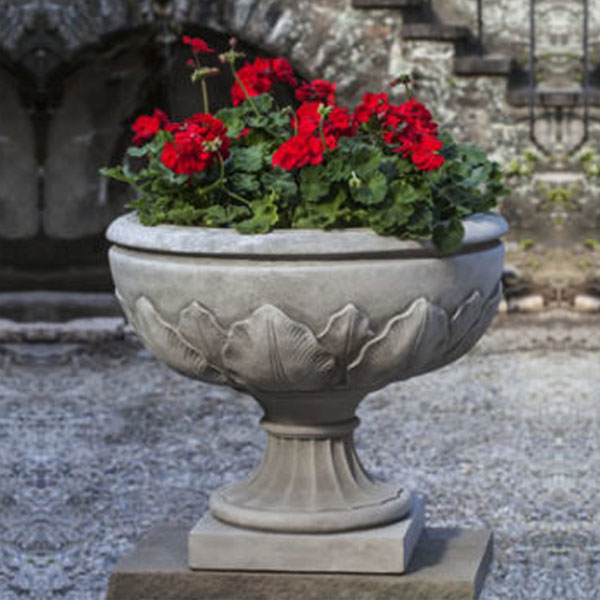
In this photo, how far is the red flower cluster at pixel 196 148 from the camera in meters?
3.47

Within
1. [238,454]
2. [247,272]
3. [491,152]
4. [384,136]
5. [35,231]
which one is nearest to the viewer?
[247,272]

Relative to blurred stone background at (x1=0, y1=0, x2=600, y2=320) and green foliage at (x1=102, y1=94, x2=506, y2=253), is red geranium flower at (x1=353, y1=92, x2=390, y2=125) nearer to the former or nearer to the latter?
green foliage at (x1=102, y1=94, x2=506, y2=253)

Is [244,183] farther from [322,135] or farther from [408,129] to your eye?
[408,129]

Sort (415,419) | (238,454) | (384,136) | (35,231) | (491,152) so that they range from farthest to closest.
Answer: (35,231), (491,152), (415,419), (238,454), (384,136)

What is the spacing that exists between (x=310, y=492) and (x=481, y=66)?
4.56m

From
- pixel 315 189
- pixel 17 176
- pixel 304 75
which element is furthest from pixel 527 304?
pixel 315 189

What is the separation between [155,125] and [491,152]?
14.6ft

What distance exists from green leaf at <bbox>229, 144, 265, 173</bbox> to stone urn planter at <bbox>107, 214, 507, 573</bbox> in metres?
0.22

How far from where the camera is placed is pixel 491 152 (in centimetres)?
798

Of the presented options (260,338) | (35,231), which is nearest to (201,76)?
(260,338)

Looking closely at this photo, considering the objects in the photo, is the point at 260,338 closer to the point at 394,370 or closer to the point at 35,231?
the point at 394,370

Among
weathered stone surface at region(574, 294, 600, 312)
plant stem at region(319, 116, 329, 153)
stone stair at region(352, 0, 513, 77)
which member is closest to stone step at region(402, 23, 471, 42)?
stone stair at region(352, 0, 513, 77)

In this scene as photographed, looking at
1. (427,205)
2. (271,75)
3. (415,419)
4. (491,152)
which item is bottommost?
(415,419)

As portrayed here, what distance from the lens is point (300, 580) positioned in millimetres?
3557
